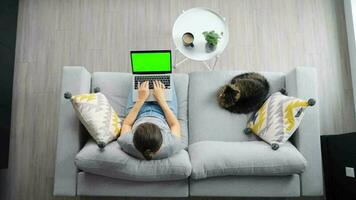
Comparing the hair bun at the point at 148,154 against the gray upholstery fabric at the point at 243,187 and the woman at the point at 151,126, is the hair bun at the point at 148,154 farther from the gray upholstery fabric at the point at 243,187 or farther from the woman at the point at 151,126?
the gray upholstery fabric at the point at 243,187

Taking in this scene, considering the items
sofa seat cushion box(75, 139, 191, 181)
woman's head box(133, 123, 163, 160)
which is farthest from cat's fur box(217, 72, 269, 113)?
woman's head box(133, 123, 163, 160)

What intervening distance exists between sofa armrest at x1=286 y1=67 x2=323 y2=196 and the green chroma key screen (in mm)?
896

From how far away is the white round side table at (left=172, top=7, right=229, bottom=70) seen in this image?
2279mm

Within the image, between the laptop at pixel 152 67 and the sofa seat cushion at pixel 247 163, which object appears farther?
the laptop at pixel 152 67

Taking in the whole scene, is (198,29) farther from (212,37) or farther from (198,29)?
(212,37)

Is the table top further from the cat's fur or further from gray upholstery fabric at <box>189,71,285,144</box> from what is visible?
the cat's fur

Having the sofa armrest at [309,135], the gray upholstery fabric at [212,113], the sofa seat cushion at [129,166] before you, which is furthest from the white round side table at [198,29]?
the sofa seat cushion at [129,166]

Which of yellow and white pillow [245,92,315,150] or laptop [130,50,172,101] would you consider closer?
yellow and white pillow [245,92,315,150]

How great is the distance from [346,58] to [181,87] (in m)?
1.68

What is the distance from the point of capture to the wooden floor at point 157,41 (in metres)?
2.63

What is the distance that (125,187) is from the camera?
1.79m

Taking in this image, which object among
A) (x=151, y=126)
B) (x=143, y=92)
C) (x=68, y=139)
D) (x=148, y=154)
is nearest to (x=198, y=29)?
(x=143, y=92)

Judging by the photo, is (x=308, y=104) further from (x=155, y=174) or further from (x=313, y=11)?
(x=313, y=11)

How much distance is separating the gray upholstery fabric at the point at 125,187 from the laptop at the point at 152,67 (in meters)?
0.61
